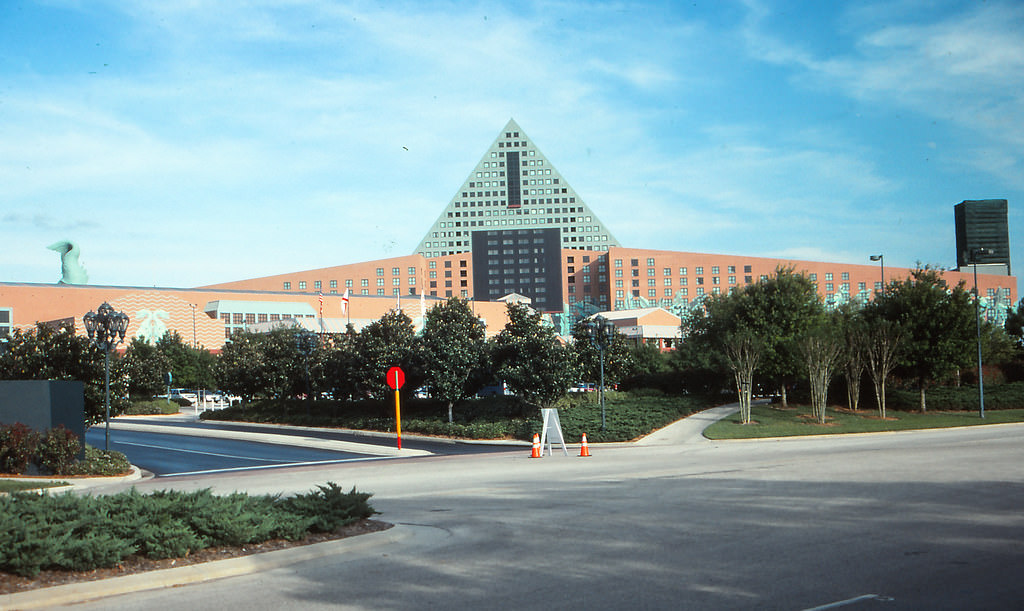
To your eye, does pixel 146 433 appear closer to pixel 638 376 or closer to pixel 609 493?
pixel 638 376

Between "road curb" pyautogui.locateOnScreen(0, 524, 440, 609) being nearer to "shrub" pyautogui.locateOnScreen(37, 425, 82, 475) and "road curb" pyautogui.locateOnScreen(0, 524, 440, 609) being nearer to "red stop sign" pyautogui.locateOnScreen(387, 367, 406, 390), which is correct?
"shrub" pyautogui.locateOnScreen(37, 425, 82, 475)

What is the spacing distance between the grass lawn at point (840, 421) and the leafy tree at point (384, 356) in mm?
14949

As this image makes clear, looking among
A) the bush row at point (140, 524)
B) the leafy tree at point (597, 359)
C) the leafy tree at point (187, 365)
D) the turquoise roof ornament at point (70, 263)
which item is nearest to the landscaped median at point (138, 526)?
the bush row at point (140, 524)

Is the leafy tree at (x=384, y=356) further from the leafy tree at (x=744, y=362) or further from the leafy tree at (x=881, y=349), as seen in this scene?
the leafy tree at (x=881, y=349)

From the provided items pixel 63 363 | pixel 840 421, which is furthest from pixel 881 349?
pixel 63 363

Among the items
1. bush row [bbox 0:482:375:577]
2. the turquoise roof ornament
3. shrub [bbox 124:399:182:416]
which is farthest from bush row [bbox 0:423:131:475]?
the turquoise roof ornament

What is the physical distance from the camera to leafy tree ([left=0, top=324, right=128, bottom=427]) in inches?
1171

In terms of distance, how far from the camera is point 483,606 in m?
7.12

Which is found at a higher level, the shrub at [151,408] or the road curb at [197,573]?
the road curb at [197,573]

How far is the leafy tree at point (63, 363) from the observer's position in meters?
29.8

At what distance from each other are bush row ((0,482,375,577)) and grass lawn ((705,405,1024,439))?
2364 cm

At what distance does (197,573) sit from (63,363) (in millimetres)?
25543

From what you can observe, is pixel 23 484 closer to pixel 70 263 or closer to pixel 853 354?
pixel 853 354

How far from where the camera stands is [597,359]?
45.5 m
